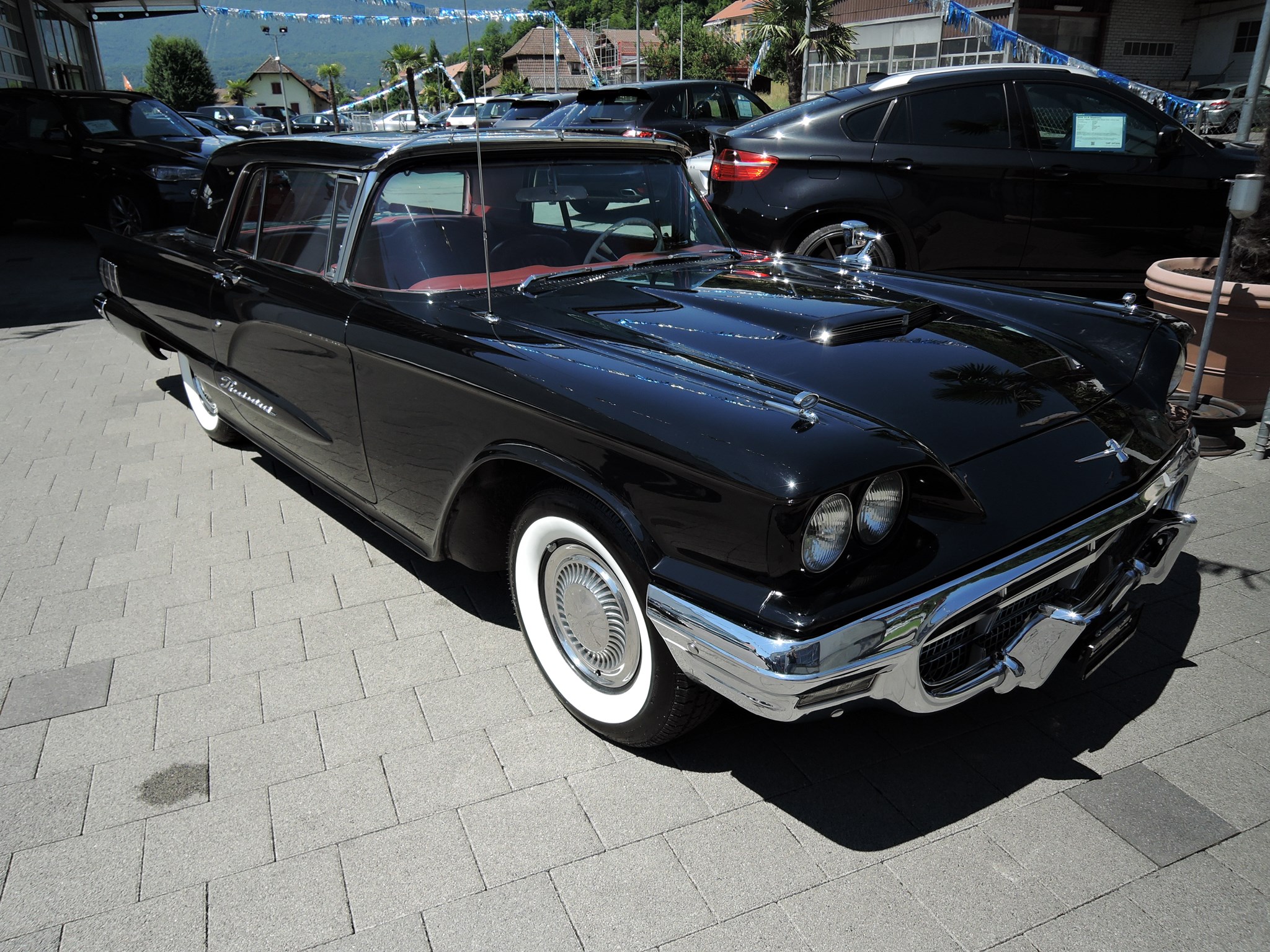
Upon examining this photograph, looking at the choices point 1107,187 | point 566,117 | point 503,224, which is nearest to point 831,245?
point 1107,187

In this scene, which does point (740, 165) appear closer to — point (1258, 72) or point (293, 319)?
point (293, 319)

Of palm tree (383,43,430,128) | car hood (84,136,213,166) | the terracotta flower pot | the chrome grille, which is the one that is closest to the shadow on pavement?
car hood (84,136,213,166)

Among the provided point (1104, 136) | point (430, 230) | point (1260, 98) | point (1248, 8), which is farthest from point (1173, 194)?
point (1248, 8)

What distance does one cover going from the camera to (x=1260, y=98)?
20.8ft

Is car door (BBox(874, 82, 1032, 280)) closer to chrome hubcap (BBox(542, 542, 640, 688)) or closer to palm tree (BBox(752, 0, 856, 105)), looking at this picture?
chrome hubcap (BBox(542, 542, 640, 688))

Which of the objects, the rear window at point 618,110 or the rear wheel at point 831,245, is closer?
the rear wheel at point 831,245

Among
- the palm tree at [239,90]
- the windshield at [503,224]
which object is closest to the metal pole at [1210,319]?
the windshield at [503,224]

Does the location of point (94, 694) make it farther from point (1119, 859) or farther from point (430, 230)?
point (1119, 859)

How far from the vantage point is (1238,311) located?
4742mm

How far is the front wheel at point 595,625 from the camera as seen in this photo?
2264 mm

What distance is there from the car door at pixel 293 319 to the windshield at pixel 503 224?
163mm

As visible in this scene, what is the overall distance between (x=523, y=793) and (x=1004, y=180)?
523cm

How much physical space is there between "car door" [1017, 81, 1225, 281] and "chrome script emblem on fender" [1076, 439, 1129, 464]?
4.00 metres

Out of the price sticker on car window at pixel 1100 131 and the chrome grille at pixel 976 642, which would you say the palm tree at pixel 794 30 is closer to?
the price sticker on car window at pixel 1100 131
